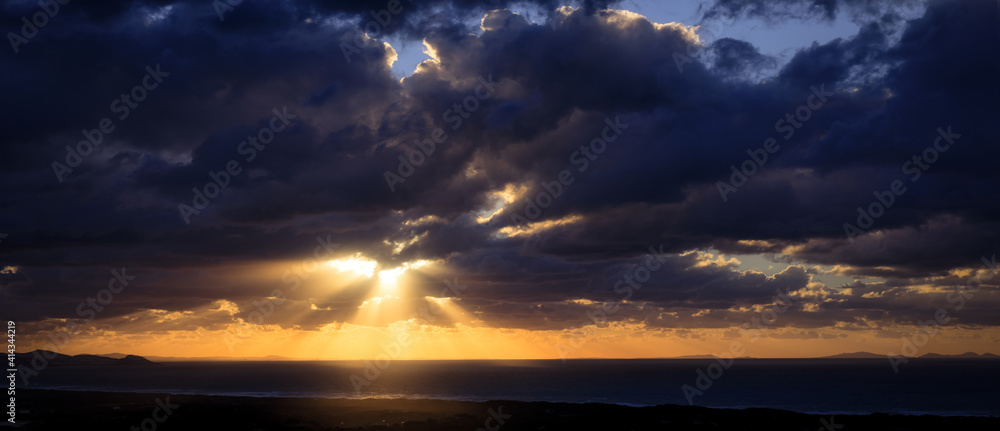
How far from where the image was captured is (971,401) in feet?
391

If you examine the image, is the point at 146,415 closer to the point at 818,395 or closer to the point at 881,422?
the point at 881,422

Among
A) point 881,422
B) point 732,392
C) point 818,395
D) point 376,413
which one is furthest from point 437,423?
point 818,395

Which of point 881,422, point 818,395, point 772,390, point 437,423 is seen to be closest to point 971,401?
point 818,395

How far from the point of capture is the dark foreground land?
63906 millimetres

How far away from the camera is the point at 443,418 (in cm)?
6850

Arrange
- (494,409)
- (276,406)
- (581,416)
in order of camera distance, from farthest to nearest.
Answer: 1. (276,406)
2. (494,409)
3. (581,416)

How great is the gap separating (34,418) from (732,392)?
11564cm

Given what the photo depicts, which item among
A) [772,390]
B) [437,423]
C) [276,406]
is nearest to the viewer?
[437,423]

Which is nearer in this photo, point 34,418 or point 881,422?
point 881,422

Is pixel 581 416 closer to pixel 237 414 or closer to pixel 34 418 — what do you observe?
pixel 237 414

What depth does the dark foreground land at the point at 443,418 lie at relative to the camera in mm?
63906

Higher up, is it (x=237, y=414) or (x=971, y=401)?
(x=971, y=401)

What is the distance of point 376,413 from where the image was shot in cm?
7344

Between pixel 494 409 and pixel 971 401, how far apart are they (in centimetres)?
9099
